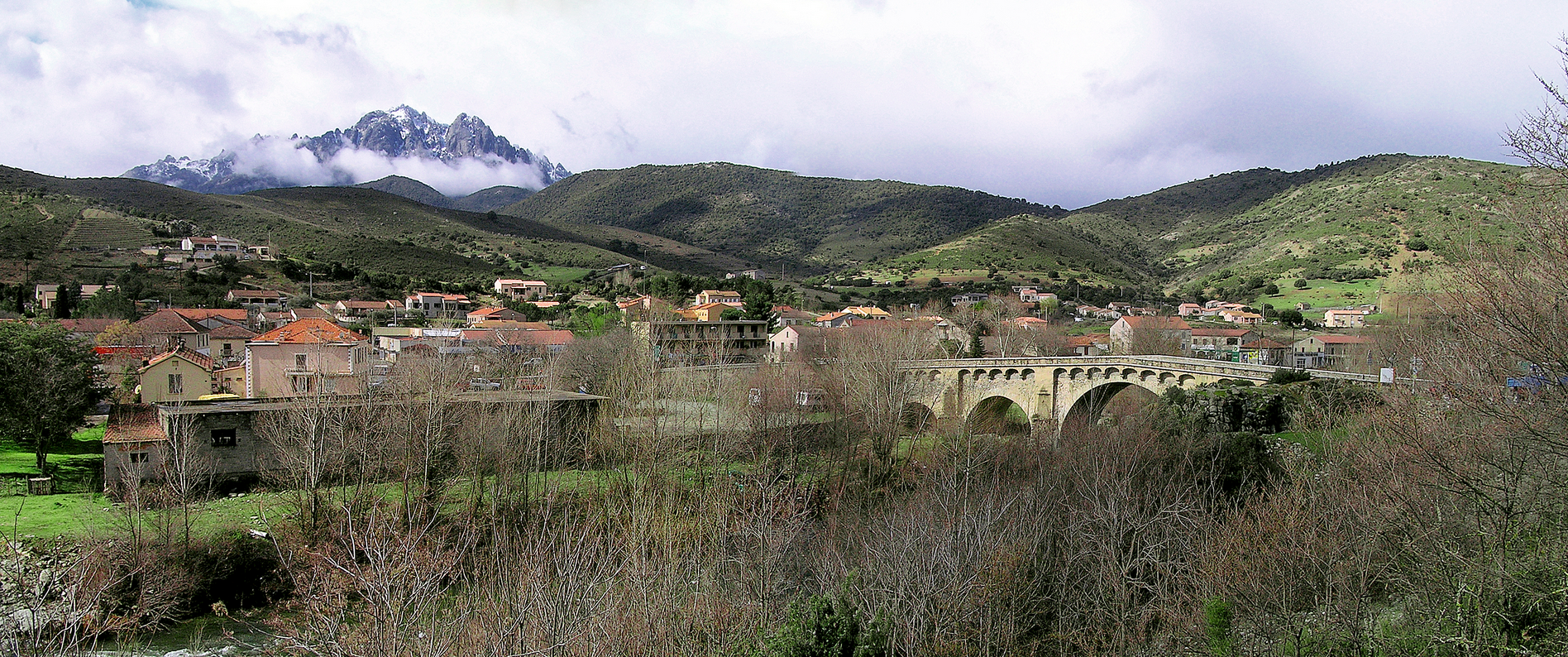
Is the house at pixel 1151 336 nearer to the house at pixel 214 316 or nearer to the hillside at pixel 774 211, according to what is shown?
the house at pixel 214 316

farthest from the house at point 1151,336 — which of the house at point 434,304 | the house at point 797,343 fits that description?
the house at point 434,304

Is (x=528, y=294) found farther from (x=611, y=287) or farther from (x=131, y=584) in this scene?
(x=131, y=584)

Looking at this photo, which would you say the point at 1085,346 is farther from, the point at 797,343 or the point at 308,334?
the point at 308,334

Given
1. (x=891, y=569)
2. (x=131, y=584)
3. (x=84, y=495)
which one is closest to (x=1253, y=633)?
(x=891, y=569)

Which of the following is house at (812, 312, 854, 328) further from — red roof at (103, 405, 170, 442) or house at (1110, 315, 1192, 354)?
red roof at (103, 405, 170, 442)

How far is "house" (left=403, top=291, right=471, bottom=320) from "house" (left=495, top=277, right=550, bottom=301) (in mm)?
7162

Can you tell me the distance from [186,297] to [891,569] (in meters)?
57.6

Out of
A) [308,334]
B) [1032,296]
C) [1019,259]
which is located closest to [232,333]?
[308,334]

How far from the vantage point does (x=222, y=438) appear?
2419 centimetres

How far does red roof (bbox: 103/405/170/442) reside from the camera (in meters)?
22.4

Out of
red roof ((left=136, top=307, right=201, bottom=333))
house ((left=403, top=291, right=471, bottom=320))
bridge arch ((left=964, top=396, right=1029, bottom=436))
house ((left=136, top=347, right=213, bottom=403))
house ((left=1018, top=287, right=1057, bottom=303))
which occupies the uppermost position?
house ((left=1018, top=287, right=1057, bottom=303))

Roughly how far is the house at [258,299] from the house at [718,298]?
1081 inches

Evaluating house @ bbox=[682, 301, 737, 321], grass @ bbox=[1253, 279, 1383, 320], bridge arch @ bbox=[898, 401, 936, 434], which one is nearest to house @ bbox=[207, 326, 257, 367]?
house @ bbox=[682, 301, 737, 321]

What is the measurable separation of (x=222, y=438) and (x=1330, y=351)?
48.1 m
